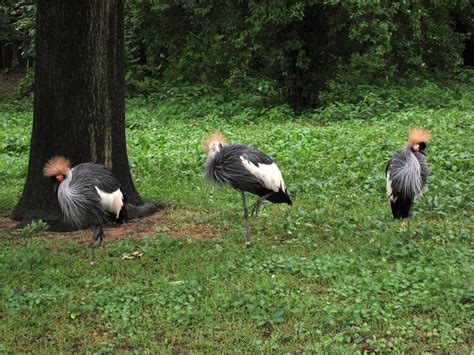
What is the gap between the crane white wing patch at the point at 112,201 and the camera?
23.3 feet

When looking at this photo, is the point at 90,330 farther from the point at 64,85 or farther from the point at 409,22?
the point at 409,22

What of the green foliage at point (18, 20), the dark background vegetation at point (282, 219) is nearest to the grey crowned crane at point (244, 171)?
the dark background vegetation at point (282, 219)

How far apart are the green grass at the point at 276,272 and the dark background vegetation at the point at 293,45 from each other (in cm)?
618

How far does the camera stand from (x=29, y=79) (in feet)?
74.8

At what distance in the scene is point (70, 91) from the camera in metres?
8.17

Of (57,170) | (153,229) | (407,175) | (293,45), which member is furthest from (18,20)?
(407,175)

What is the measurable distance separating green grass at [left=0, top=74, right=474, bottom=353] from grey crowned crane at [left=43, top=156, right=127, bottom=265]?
0.42 meters

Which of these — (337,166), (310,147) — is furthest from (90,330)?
(310,147)

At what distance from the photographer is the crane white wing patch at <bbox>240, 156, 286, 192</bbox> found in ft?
24.5

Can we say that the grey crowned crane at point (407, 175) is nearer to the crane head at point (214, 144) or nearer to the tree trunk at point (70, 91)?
the crane head at point (214, 144)

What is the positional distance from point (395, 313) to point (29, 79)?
19656 millimetres

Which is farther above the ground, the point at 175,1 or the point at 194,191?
the point at 175,1

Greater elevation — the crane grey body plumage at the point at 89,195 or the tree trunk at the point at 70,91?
the tree trunk at the point at 70,91

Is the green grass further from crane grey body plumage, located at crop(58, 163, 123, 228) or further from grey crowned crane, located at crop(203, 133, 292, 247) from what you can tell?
grey crowned crane, located at crop(203, 133, 292, 247)
